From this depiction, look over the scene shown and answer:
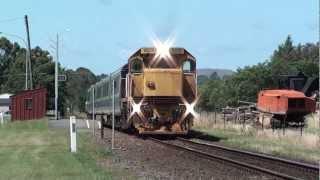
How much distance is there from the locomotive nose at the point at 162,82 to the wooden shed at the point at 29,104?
109 feet

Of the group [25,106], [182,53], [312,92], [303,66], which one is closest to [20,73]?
[303,66]

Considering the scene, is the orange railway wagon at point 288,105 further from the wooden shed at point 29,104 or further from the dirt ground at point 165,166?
the wooden shed at point 29,104

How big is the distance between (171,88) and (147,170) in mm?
13784

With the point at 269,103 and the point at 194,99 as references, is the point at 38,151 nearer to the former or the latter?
the point at 194,99

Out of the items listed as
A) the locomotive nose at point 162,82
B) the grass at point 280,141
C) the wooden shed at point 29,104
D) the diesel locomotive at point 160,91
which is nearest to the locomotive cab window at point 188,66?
the diesel locomotive at point 160,91

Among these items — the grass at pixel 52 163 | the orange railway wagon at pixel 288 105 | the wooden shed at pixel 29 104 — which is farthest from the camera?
the wooden shed at pixel 29 104

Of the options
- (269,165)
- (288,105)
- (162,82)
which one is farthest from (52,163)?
(288,105)

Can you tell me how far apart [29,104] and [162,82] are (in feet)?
111

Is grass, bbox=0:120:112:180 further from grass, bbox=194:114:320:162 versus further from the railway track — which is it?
grass, bbox=194:114:320:162

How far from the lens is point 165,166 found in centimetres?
1858

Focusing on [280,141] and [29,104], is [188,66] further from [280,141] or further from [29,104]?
[29,104]

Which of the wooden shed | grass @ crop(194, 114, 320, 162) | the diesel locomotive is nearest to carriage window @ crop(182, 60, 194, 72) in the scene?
the diesel locomotive

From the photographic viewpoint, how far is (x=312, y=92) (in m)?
45.4

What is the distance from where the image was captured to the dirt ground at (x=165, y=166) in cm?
1609
